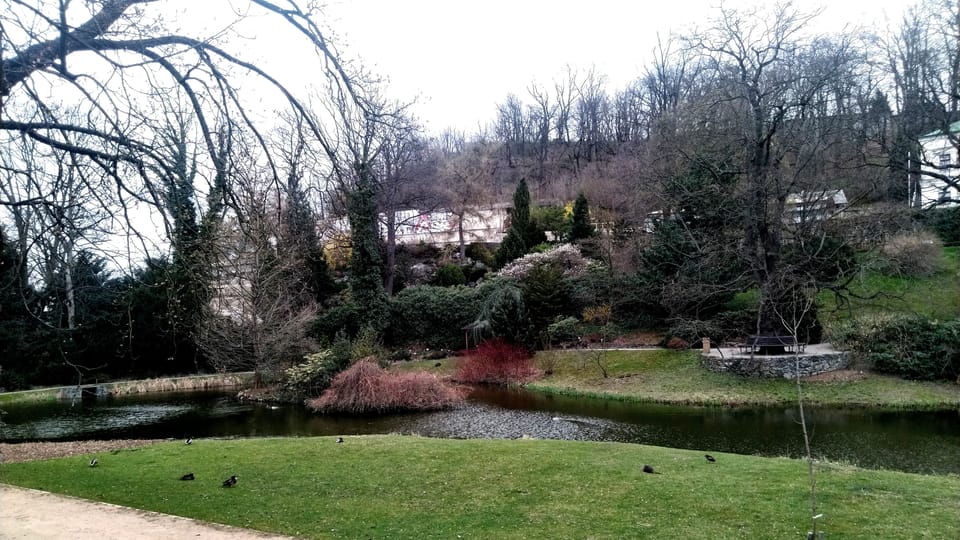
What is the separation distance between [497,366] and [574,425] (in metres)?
9.05

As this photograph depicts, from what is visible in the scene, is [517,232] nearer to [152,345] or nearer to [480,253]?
[480,253]

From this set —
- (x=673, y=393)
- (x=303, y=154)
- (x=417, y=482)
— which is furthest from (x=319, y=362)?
(x=303, y=154)

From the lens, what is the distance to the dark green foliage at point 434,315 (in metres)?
29.1

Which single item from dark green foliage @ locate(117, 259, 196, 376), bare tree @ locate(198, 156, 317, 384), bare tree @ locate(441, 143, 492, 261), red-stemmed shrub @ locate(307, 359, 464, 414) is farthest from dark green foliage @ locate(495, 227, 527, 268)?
dark green foliage @ locate(117, 259, 196, 376)

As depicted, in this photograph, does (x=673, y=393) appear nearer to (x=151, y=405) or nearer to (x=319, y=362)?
(x=319, y=362)

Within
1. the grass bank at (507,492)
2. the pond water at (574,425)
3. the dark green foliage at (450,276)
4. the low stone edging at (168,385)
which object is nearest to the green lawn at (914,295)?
the pond water at (574,425)

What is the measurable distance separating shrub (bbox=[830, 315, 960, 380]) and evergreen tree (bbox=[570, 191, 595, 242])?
15271 millimetres

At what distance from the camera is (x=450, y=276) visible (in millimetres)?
33344

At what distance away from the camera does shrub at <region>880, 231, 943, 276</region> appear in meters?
25.5

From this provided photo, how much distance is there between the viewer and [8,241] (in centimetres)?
621

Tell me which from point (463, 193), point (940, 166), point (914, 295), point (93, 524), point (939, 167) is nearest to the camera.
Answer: point (93, 524)

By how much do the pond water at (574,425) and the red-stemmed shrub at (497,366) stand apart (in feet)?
7.55

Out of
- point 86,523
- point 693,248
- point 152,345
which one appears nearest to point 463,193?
point 693,248

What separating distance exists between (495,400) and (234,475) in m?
12.2
